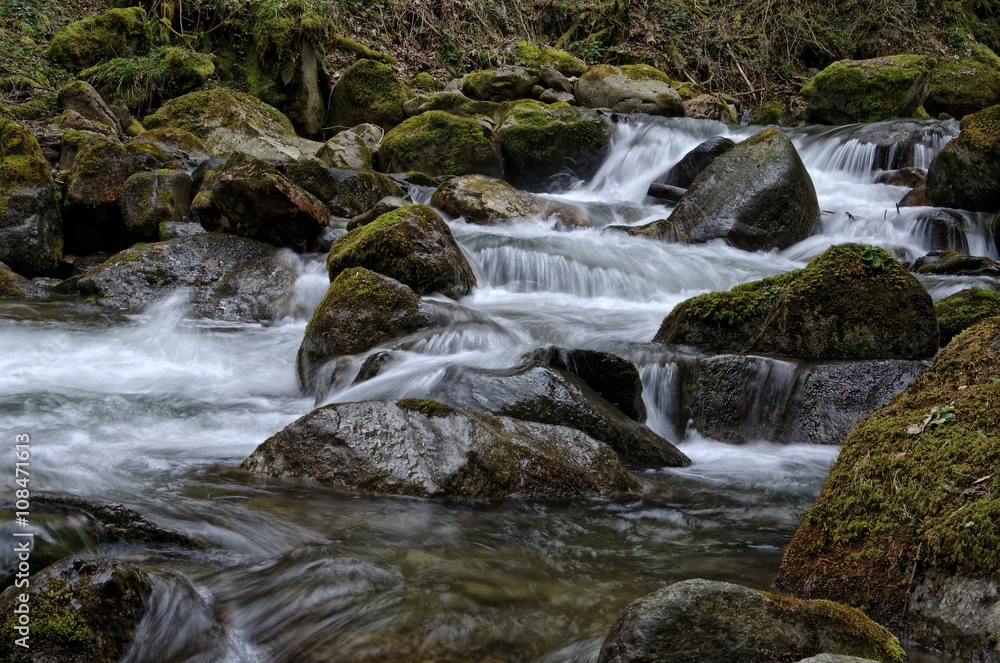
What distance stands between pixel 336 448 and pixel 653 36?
2062 cm

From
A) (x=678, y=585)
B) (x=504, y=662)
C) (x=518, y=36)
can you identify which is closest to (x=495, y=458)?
(x=504, y=662)

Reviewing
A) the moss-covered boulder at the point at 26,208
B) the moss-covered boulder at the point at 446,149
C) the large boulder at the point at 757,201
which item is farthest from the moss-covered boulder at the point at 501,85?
the moss-covered boulder at the point at 26,208

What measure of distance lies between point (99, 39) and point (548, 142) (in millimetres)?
9664

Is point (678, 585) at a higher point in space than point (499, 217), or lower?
lower

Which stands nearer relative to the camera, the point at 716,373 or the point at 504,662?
the point at 504,662

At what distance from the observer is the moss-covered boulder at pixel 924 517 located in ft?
7.37

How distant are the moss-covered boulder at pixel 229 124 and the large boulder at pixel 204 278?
4692 millimetres

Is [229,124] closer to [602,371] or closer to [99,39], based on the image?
[99,39]

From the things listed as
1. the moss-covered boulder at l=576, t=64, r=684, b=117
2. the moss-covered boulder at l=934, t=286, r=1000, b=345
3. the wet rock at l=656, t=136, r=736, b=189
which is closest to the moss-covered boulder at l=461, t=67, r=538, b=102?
the moss-covered boulder at l=576, t=64, r=684, b=117

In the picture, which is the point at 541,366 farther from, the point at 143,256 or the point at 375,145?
the point at 375,145

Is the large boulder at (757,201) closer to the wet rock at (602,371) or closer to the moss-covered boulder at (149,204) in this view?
the wet rock at (602,371)

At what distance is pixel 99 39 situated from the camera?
16.1 metres

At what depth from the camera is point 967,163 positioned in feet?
34.6

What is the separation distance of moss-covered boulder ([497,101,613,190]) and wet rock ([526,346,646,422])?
30.8ft
